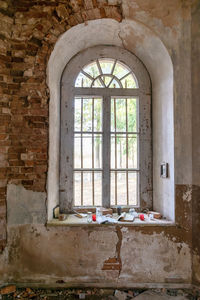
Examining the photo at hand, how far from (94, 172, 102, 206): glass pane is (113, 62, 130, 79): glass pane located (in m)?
1.51

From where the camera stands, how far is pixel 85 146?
286cm

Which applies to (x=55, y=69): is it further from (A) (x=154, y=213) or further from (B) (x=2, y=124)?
(A) (x=154, y=213)

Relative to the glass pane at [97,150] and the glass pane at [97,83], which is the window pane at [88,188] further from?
the glass pane at [97,83]

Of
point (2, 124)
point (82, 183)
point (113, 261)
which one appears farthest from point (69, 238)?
point (2, 124)

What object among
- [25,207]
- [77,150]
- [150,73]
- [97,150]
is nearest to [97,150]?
[97,150]

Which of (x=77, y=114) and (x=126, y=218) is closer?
(x=126, y=218)

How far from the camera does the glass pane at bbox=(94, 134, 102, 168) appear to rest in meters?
2.85

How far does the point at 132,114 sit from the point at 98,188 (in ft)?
3.99

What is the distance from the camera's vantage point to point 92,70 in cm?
289

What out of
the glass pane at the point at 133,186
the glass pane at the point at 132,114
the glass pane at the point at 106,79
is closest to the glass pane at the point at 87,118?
the glass pane at the point at 106,79

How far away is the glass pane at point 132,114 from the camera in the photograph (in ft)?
9.54

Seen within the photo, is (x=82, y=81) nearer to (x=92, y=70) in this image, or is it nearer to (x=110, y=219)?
(x=92, y=70)

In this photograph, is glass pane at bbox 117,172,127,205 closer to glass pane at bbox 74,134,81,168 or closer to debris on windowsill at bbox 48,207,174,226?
debris on windowsill at bbox 48,207,174,226

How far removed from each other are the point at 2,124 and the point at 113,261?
2043mm
